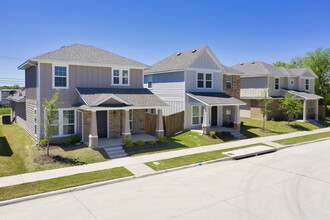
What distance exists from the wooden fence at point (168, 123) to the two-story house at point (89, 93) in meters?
0.77

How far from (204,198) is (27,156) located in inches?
432

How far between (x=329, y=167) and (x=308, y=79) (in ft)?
90.3

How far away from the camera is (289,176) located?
12.5m

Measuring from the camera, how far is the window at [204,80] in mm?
24859

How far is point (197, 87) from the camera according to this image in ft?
81.2

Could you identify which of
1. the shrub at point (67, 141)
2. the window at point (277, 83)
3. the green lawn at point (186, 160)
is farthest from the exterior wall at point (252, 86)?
the shrub at point (67, 141)

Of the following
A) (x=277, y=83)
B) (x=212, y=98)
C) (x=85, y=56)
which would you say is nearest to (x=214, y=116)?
(x=212, y=98)

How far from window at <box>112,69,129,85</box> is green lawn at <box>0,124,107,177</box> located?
20.5 ft

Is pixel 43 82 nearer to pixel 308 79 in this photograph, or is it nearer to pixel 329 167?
pixel 329 167

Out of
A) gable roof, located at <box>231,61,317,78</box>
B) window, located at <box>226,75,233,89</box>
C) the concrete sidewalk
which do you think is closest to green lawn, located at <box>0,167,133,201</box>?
the concrete sidewalk

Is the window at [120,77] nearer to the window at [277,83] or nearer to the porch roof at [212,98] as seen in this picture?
the porch roof at [212,98]

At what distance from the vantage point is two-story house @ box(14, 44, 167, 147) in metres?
17.2

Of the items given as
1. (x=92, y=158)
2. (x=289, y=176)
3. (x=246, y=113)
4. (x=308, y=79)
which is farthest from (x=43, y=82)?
(x=308, y=79)

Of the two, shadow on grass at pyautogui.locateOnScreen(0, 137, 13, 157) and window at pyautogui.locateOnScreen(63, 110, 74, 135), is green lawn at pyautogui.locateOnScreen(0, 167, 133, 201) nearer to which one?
shadow on grass at pyautogui.locateOnScreen(0, 137, 13, 157)
